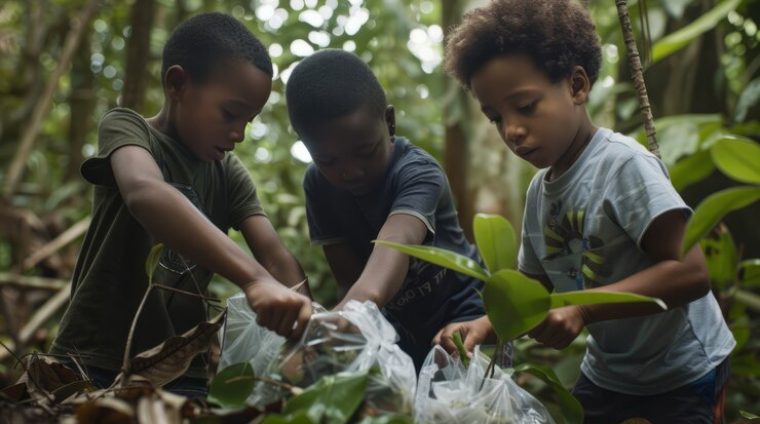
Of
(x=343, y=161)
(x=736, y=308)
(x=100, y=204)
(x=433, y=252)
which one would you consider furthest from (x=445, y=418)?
(x=736, y=308)

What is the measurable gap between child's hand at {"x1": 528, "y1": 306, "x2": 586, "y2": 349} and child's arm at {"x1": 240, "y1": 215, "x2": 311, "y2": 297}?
624 millimetres

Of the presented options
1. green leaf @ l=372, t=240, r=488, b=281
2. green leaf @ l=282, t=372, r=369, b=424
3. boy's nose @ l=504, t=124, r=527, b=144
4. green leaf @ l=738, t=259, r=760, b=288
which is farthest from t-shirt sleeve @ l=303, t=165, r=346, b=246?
green leaf @ l=738, t=259, r=760, b=288

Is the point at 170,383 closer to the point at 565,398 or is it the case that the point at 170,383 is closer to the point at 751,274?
the point at 565,398

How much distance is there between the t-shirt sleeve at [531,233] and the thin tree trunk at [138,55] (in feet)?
6.21

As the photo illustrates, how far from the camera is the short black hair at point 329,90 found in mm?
1897

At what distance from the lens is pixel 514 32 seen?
1719 mm

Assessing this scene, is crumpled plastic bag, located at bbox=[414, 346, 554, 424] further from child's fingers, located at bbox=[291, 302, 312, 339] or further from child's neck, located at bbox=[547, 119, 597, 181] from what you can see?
child's neck, located at bbox=[547, 119, 597, 181]

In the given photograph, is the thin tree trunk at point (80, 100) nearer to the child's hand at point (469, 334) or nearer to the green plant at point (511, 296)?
the child's hand at point (469, 334)

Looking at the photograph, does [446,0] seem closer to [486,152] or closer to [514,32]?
[486,152]

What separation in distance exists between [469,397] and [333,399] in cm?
33

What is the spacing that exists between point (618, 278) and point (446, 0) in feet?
6.68

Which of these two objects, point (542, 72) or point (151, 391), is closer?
point (151, 391)

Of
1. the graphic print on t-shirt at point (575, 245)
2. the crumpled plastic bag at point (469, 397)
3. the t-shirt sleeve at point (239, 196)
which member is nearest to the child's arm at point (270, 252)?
the t-shirt sleeve at point (239, 196)

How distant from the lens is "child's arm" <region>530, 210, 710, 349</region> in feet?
4.64
